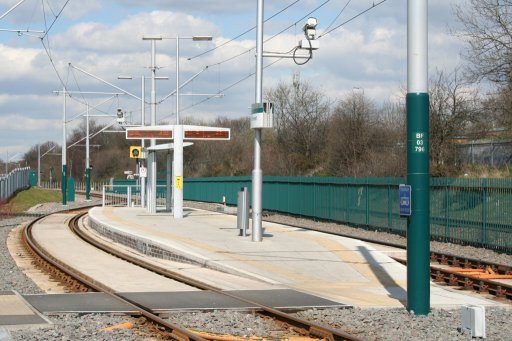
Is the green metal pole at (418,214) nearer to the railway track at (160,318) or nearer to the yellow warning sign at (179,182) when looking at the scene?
the railway track at (160,318)

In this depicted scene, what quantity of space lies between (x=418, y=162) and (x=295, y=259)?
7.90 metres

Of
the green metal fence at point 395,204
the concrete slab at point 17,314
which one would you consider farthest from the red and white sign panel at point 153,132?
the concrete slab at point 17,314

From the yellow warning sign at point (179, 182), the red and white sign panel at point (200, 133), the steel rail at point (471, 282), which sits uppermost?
the red and white sign panel at point (200, 133)

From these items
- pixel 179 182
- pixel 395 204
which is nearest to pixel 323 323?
pixel 395 204

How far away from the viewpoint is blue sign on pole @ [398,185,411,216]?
43.8 ft

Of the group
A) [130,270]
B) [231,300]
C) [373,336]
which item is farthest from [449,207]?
[373,336]

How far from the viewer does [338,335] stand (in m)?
11.0

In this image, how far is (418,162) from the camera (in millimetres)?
13398

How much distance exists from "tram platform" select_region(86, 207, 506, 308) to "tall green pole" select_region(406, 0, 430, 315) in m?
1.19

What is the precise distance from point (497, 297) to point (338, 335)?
6180 millimetres

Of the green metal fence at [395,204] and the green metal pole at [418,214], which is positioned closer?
the green metal pole at [418,214]

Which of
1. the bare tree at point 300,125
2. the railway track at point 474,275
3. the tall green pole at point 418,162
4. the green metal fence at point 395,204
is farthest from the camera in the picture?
the bare tree at point 300,125

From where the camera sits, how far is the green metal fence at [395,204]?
83.3 ft

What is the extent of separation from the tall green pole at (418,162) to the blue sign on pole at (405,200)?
63 mm
